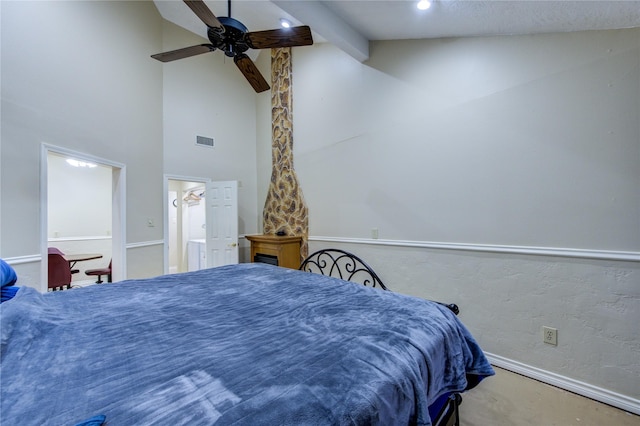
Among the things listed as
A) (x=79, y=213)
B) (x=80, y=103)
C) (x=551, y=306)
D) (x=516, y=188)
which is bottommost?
(x=551, y=306)

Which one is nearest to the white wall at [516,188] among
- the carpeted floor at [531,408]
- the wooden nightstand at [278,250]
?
the carpeted floor at [531,408]

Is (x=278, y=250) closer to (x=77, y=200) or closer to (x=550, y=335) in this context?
(x=550, y=335)

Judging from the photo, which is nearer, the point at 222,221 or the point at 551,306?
the point at 551,306

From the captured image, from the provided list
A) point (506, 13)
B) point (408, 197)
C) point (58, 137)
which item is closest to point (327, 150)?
point (408, 197)

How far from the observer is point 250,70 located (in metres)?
2.62

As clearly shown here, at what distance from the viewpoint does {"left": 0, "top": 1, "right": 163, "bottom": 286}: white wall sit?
225cm

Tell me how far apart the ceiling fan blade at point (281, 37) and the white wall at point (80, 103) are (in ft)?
6.69

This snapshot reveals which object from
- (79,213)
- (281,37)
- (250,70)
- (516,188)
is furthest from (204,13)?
(79,213)

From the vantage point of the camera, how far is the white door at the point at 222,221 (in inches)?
179

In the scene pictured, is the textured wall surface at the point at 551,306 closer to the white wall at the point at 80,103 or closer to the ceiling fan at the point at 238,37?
the ceiling fan at the point at 238,37

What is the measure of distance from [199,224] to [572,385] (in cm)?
645

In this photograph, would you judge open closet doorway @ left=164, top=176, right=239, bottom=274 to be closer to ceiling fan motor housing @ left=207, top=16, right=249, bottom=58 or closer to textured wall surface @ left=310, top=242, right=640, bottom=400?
ceiling fan motor housing @ left=207, top=16, right=249, bottom=58

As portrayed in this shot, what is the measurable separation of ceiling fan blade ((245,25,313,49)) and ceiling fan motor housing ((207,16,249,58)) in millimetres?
62

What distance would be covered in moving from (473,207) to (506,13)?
1.49m
